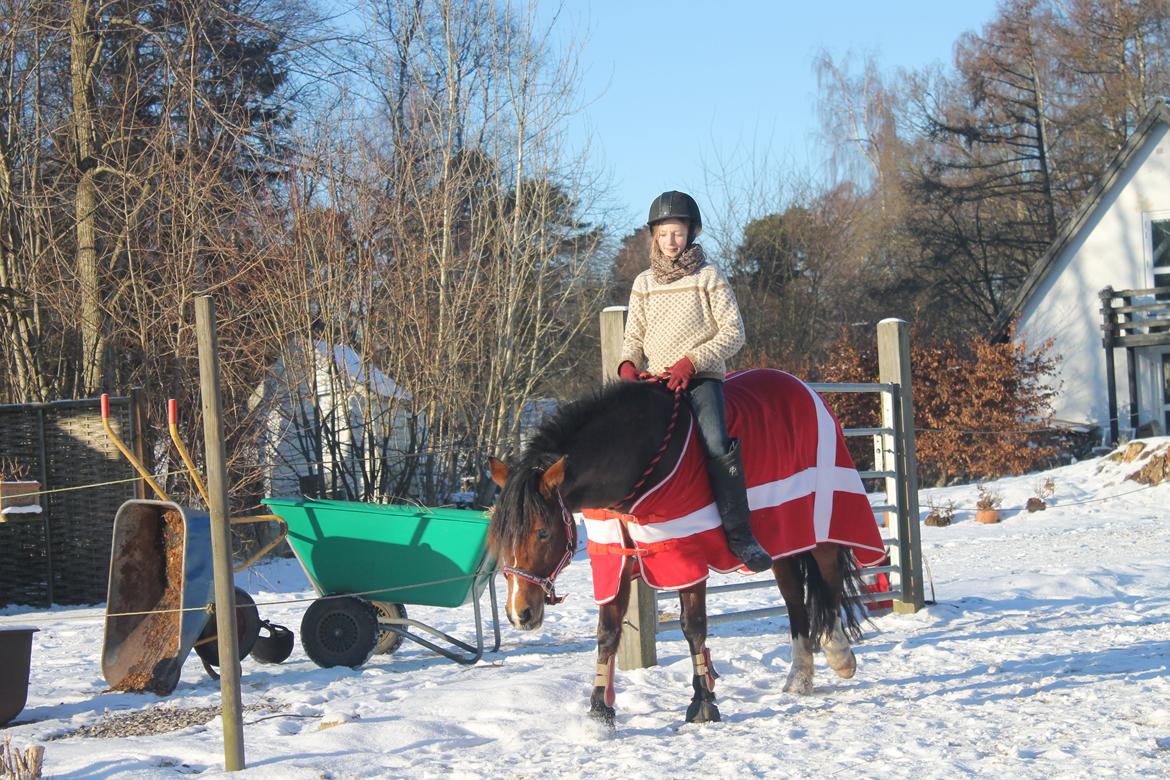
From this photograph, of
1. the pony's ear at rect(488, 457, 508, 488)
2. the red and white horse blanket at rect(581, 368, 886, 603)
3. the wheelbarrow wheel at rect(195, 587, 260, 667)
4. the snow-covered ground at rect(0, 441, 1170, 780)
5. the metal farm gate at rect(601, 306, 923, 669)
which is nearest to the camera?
the snow-covered ground at rect(0, 441, 1170, 780)

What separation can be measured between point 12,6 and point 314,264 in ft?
12.0

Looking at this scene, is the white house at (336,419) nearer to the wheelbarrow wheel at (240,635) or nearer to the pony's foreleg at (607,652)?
the wheelbarrow wheel at (240,635)

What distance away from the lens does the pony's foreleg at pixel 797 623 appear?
4969mm

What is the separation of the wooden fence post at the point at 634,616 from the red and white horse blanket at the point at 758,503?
104 cm

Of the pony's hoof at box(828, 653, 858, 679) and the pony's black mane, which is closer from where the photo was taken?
the pony's black mane

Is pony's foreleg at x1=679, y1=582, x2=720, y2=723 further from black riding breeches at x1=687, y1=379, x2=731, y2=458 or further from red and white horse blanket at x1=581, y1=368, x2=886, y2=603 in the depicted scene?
black riding breeches at x1=687, y1=379, x2=731, y2=458

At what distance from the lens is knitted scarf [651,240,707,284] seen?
4801mm

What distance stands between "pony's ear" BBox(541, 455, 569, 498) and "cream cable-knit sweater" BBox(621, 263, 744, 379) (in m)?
0.87

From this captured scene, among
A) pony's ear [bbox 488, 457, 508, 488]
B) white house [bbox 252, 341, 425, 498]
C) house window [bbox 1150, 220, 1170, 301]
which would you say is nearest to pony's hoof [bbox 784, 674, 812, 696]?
pony's ear [bbox 488, 457, 508, 488]

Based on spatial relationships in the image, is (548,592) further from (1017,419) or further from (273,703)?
(1017,419)

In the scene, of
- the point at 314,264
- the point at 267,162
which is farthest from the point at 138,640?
the point at 267,162

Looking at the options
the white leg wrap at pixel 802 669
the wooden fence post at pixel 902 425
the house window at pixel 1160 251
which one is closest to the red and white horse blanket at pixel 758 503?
the white leg wrap at pixel 802 669

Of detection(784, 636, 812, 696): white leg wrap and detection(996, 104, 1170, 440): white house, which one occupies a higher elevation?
detection(996, 104, 1170, 440): white house

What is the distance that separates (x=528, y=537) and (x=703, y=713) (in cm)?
110
